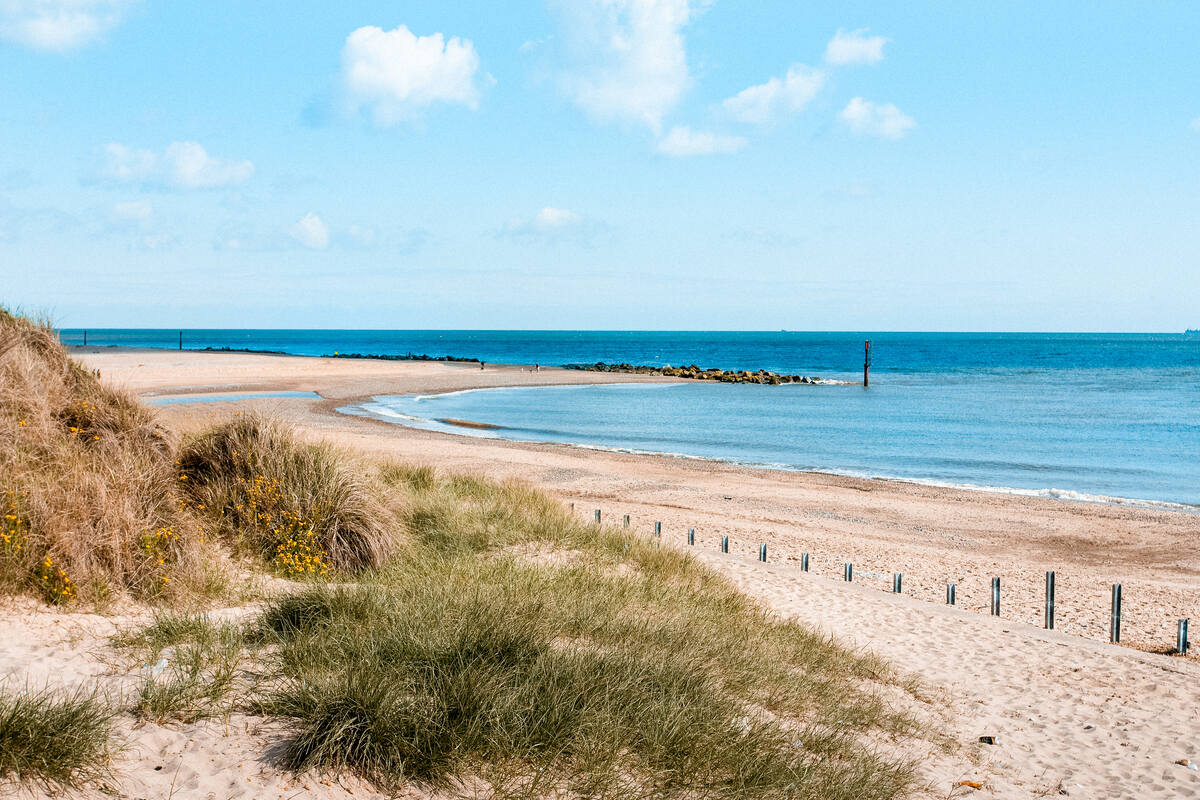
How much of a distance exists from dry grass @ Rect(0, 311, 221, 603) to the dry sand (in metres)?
0.66

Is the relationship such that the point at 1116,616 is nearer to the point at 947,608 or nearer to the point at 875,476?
the point at 947,608

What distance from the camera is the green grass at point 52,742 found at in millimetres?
4266

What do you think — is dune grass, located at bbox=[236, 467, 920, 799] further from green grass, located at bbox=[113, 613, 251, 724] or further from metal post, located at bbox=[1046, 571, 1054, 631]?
metal post, located at bbox=[1046, 571, 1054, 631]

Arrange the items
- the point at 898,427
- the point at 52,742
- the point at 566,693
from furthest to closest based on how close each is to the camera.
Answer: the point at 898,427
the point at 566,693
the point at 52,742

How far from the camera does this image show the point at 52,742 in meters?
4.43

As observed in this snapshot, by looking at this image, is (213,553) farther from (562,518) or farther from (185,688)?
(562,518)

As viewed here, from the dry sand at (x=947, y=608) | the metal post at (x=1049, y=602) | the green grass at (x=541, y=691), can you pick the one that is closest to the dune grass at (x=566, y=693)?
the green grass at (x=541, y=691)

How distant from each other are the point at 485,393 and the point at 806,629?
160 ft

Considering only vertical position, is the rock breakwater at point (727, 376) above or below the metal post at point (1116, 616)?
above

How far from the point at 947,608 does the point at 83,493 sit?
36.9 feet

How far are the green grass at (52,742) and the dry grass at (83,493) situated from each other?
2742mm

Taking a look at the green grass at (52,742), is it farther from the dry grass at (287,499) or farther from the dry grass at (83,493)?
the dry grass at (287,499)

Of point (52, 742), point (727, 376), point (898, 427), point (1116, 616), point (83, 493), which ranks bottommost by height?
point (1116, 616)

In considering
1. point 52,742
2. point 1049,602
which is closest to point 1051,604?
point 1049,602
